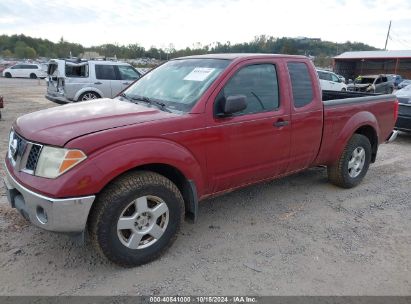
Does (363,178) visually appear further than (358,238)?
Yes

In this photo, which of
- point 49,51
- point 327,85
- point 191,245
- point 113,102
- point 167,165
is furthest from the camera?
point 49,51

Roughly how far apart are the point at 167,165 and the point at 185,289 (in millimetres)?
1031

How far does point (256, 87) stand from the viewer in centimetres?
391

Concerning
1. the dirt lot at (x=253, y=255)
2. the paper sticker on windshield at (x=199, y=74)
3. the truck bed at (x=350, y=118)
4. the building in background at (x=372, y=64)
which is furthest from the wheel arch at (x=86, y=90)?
the building in background at (x=372, y=64)

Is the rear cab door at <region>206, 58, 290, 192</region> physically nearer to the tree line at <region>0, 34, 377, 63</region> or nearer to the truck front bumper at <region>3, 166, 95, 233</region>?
the truck front bumper at <region>3, 166, 95, 233</region>

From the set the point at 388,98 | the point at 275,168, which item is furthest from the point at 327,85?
the point at 275,168

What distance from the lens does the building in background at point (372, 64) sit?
115 feet

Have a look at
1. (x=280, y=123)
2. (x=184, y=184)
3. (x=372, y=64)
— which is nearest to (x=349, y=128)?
(x=280, y=123)

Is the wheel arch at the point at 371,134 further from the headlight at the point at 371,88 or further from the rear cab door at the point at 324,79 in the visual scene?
the headlight at the point at 371,88

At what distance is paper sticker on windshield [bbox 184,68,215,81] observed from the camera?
369cm

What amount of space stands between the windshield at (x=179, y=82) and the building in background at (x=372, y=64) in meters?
34.7

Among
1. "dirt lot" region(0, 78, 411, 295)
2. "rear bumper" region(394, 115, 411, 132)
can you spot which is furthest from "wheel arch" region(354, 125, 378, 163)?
"rear bumper" region(394, 115, 411, 132)

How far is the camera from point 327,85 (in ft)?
64.5

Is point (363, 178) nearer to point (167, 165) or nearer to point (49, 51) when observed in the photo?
point (167, 165)
